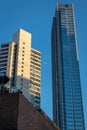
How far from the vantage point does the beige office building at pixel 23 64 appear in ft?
537

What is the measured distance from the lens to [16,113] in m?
43.7

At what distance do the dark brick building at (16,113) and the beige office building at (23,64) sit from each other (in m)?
112

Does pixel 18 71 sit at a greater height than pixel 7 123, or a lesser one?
greater

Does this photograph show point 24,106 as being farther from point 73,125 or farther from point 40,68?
point 73,125

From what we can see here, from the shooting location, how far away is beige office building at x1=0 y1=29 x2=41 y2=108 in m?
164

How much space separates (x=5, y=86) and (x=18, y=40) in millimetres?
133561

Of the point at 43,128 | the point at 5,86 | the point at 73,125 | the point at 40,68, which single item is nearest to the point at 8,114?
the point at 5,86

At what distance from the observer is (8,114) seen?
145 feet

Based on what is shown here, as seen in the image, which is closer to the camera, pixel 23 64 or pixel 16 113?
pixel 16 113

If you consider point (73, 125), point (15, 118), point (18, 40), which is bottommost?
point (73, 125)

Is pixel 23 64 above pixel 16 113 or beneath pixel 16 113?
above

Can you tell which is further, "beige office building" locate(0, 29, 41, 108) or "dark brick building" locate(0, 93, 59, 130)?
"beige office building" locate(0, 29, 41, 108)

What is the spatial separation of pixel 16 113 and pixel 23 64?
129 metres

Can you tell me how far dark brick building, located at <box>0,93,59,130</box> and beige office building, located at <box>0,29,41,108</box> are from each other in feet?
366
